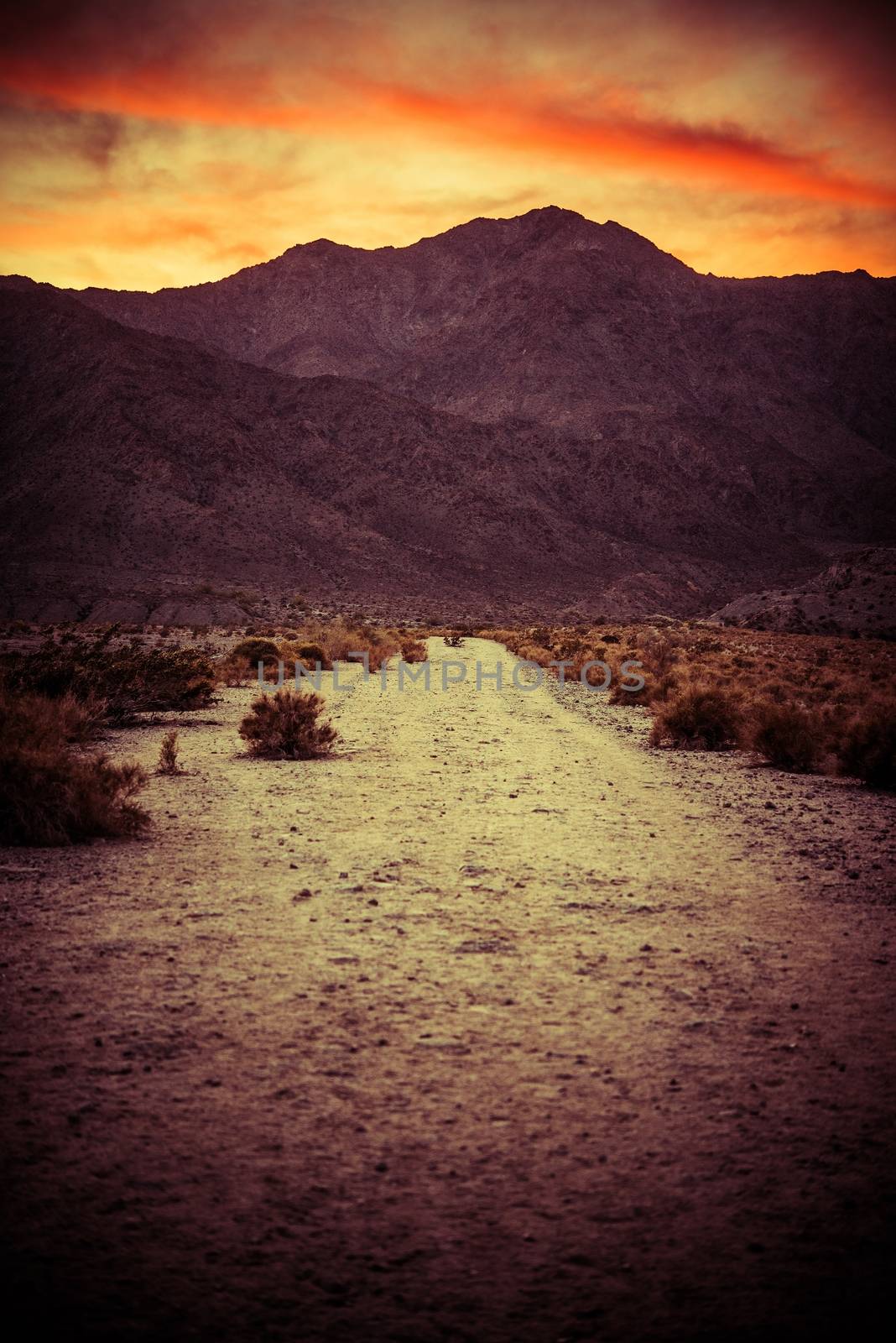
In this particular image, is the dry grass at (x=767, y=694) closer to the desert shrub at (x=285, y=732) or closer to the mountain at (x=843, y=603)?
the desert shrub at (x=285, y=732)

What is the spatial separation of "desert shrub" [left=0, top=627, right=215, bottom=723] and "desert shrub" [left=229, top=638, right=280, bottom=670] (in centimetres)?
898

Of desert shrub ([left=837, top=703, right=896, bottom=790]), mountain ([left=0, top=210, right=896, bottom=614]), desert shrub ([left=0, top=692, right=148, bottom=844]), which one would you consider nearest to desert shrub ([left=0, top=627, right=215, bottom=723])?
desert shrub ([left=0, top=692, right=148, bottom=844])

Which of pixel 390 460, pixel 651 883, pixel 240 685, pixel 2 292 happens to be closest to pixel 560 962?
pixel 651 883

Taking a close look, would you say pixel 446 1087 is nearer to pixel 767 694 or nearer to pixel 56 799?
pixel 56 799

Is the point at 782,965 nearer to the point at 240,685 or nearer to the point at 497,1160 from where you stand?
the point at 497,1160

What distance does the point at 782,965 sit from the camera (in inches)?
237

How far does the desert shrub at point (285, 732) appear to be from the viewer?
14.5m

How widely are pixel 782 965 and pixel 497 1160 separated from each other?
2.94 m

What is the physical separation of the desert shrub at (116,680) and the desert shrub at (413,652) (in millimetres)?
15632

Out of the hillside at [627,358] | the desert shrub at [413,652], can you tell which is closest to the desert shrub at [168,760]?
the desert shrub at [413,652]

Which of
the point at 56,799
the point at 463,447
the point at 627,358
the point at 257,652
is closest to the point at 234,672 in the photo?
the point at 257,652

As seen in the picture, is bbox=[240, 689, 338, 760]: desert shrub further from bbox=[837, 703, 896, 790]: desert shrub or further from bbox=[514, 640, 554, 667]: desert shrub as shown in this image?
bbox=[514, 640, 554, 667]: desert shrub

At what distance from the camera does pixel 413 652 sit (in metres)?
38.1

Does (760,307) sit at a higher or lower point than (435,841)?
higher
